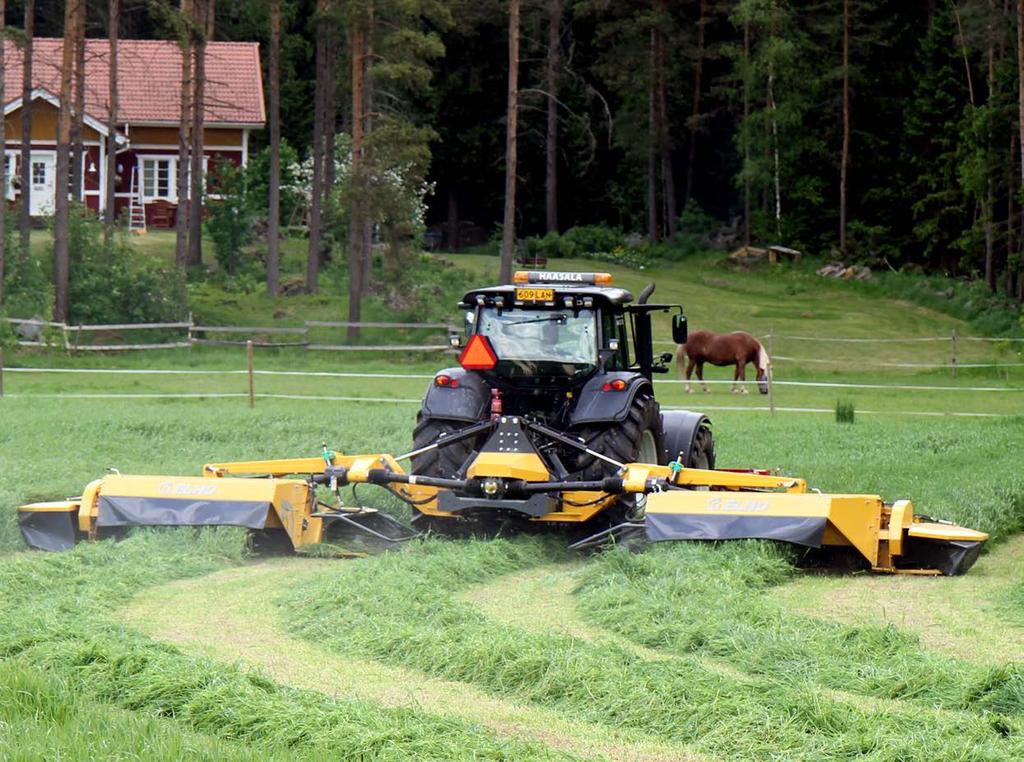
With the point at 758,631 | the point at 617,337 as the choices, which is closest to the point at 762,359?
the point at 617,337

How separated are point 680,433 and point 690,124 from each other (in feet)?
138

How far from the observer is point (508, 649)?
24.9 feet

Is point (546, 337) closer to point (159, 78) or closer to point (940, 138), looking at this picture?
point (940, 138)

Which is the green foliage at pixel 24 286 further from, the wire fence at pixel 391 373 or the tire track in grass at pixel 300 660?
the tire track in grass at pixel 300 660

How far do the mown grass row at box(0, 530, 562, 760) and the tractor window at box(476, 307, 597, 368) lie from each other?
Result: 4.03 m

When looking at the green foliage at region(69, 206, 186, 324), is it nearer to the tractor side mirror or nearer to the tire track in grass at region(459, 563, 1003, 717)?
the tractor side mirror

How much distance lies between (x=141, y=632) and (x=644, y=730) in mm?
3007

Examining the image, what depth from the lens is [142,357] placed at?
31812 mm

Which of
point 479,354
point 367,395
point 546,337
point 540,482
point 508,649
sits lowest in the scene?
point 508,649

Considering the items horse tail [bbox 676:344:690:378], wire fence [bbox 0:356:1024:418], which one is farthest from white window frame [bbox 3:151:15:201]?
horse tail [bbox 676:344:690:378]

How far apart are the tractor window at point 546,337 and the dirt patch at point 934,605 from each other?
2633 mm

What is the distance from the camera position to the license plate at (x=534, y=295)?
38.8 feet

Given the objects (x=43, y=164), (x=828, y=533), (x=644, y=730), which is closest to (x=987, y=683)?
(x=644, y=730)

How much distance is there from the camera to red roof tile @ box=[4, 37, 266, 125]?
50312mm
